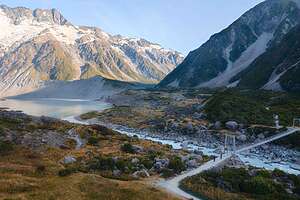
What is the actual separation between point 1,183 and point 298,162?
179 feet

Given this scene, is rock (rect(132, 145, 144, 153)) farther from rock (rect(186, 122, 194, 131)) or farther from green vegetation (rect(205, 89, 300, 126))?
green vegetation (rect(205, 89, 300, 126))

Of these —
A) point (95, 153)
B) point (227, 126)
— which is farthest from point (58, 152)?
point (227, 126)

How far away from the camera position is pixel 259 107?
121250mm

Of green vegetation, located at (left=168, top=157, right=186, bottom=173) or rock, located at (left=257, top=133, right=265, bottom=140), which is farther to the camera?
rock, located at (left=257, top=133, right=265, bottom=140)

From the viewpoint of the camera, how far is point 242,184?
1966 inches

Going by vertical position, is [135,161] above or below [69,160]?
above

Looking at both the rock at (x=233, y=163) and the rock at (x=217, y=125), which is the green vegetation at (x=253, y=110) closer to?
the rock at (x=217, y=125)

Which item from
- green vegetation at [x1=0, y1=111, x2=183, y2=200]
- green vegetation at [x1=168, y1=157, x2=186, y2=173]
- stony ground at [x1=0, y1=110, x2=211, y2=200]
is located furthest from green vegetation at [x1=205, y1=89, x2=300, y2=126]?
green vegetation at [x1=168, y1=157, x2=186, y2=173]

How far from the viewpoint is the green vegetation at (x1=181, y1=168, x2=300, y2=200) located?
147 ft

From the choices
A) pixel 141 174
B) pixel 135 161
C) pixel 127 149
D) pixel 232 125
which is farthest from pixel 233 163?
pixel 232 125

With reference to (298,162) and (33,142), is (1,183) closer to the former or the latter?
(33,142)

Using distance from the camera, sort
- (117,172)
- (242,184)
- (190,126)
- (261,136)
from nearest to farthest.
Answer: (242,184)
(117,172)
(261,136)
(190,126)

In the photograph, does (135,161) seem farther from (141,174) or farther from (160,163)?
(141,174)

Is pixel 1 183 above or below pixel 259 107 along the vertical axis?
below
